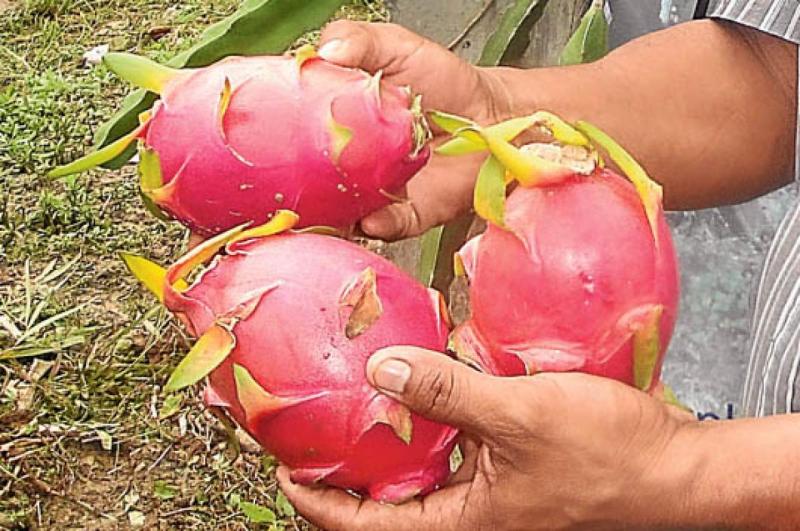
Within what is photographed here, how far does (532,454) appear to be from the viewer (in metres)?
0.74

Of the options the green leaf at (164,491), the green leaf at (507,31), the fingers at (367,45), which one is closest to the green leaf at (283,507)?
the green leaf at (164,491)

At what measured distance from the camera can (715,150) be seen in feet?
3.93

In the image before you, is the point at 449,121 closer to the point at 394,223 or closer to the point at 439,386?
the point at 439,386

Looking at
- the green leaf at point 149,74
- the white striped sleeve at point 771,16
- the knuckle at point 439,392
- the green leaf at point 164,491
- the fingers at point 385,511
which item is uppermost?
the green leaf at point 149,74

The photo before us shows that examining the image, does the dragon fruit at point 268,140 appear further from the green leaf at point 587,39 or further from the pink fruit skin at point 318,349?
the green leaf at point 587,39

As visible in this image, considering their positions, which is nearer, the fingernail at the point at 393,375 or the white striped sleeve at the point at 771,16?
the fingernail at the point at 393,375

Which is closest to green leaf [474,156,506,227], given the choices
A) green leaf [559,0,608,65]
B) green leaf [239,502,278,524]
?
green leaf [559,0,608,65]

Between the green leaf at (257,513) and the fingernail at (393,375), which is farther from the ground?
the fingernail at (393,375)

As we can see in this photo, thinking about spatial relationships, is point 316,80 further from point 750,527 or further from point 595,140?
point 750,527

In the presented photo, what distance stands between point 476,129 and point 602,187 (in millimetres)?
78

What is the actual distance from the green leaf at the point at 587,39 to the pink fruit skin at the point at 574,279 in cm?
58

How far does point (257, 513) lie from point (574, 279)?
1074 mm

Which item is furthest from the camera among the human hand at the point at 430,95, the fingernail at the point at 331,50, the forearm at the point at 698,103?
the forearm at the point at 698,103

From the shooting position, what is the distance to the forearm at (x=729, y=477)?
30.5 inches
